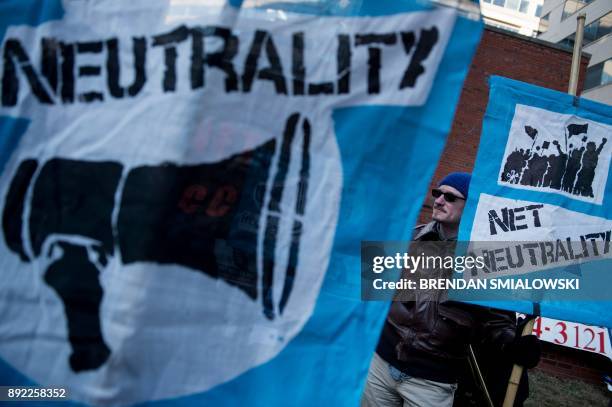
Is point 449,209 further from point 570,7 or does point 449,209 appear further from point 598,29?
point 570,7

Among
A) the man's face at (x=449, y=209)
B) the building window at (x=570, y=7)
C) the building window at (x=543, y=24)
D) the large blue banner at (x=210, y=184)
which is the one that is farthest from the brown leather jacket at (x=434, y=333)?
the building window at (x=543, y=24)

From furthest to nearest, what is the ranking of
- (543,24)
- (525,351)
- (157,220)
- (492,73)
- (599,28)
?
(543,24) < (599,28) < (492,73) < (525,351) < (157,220)

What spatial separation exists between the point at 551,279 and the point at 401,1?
5.62 feet

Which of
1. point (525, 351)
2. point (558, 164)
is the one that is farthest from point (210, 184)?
point (558, 164)

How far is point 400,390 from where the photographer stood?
236cm

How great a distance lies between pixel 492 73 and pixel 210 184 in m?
10.0

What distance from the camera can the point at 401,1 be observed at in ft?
4.17

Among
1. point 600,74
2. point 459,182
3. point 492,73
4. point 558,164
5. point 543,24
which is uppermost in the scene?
point 543,24

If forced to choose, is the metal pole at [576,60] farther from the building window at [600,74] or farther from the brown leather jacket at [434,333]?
the building window at [600,74]

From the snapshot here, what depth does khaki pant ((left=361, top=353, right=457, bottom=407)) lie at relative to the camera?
90.4 inches

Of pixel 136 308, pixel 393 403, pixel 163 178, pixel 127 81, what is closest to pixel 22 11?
pixel 127 81

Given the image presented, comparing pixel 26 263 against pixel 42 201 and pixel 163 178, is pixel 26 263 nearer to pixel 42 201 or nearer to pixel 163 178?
pixel 42 201

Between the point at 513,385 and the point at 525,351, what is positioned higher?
the point at 525,351

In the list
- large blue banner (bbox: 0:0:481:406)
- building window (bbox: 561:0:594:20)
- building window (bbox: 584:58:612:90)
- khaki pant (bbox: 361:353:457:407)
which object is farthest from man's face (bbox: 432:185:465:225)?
building window (bbox: 561:0:594:20)
